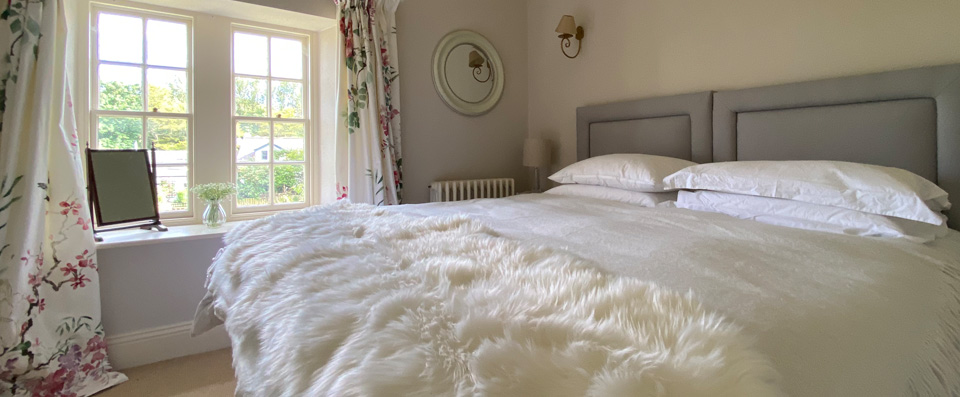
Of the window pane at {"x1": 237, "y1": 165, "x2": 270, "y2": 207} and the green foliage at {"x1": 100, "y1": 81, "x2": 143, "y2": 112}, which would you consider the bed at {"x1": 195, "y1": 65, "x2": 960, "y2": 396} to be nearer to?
the window pane at {"x1": 237, "y1": 165, "x2": 270, "y2": 207}

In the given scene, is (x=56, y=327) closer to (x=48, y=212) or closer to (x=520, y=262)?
(x=48, y=212)

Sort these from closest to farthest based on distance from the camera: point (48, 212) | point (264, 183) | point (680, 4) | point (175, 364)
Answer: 1. point (48, 212)
2. point (175, 364)
3. point (680, 4)
4. point (264, 183)

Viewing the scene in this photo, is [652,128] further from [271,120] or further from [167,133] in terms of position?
[167,133]

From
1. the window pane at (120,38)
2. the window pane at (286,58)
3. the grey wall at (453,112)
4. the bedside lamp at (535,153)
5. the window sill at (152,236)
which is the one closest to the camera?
the window sill at (152,236)

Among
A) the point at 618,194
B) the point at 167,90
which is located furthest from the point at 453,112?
the point at 167,90

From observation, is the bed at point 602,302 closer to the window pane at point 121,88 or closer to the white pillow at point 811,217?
the white pillow at point 811,217

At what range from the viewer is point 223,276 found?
1362 millimetres

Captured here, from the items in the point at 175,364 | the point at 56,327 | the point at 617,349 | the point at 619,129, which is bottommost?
the point at 175,364

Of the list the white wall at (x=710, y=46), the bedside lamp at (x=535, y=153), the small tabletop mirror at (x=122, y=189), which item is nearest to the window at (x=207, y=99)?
the small tabletop mirror at (x=122, y=189)

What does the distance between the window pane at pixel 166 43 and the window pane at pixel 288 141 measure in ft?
2.00

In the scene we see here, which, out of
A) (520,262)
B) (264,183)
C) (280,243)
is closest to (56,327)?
(264,183)

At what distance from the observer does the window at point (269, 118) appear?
108 inches

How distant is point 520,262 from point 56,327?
2157 mm

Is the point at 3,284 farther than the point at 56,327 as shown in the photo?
No
